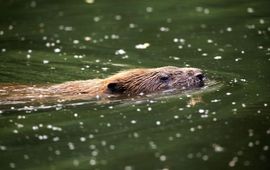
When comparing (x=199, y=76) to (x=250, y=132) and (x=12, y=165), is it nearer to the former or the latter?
(x=250, y=132)

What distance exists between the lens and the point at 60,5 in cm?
1956

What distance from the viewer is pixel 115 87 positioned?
36.9 ft

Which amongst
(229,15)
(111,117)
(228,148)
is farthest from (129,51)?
(228,148)

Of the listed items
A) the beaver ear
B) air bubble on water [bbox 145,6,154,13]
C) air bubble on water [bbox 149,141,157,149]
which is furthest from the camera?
air bubble on water [bbox 145,6,154,13]

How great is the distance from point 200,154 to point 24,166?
6.10 ft

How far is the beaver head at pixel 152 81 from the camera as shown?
37.1 feet

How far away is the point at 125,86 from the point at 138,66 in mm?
1998

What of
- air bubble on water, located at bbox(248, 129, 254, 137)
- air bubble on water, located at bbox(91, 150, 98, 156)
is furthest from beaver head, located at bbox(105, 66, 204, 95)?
air bubble on water, located at bbox(91, 150, 98, 156)

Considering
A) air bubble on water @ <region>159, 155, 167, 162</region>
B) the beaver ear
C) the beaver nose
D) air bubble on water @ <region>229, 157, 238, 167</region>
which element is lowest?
air bubble on water @ <region>229, 157, 238, 167</region>

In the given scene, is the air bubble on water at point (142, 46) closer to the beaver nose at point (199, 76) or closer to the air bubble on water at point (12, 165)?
the beaver nose at point (199, 76)

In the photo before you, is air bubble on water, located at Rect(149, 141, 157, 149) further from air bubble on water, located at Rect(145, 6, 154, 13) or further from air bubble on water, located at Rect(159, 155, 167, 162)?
air bubble on water, located at Rect(145, 6, 154, 13)

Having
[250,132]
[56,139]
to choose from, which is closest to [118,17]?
[56,139]

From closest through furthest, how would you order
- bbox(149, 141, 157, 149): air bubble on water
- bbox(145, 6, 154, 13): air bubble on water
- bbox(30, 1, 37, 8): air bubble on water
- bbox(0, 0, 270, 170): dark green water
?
bbox(0, 0, 270, 170): dark green water < bbox(149, 141, 157, 149): air bubble on water < bbox(145, 6, 154, 13): air bubble on water < bbox(30, 1, 37, 8): air bubble on water

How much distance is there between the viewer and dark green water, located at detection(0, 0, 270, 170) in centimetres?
862
